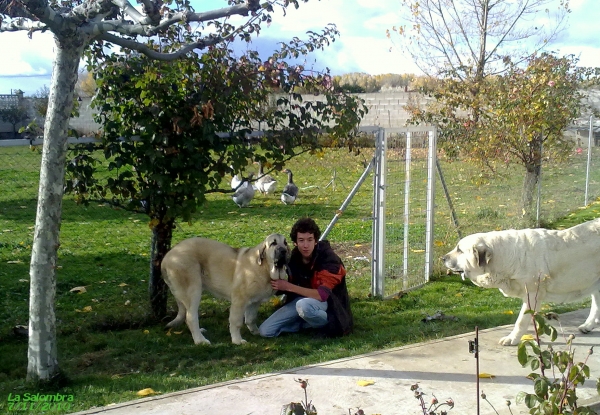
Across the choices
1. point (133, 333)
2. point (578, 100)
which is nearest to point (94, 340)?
point (133, 333)

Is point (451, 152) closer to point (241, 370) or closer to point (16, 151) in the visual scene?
point (16, 151)

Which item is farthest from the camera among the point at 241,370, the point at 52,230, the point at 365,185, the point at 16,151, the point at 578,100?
the point at 365,185

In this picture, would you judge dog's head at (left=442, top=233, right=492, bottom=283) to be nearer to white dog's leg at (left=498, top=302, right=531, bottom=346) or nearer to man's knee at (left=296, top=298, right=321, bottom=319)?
white dog's leg at (left=498, top=302, right=531, bottom=346)

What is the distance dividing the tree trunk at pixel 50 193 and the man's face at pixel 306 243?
8.16ft

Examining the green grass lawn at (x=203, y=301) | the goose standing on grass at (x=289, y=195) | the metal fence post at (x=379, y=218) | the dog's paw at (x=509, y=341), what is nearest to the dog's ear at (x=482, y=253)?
the dog's paw at (x=509, y=341)

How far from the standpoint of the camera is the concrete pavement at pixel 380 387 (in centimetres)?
457

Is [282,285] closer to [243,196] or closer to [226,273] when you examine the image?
[226,273]

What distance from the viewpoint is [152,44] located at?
7047mm

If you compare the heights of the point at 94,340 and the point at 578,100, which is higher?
the point at 578,100

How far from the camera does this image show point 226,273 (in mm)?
6660

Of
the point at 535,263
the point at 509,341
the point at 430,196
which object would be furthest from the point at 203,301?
the point at 535,263

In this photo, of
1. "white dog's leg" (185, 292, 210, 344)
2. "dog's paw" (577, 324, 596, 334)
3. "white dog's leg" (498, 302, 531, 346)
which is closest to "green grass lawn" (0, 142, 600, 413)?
"white dog's leg" (185, 292, 210, 344)

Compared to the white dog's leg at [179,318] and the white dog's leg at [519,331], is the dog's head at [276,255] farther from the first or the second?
the white dog's leg at [519,331]

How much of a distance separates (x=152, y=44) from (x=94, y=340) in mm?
3090
